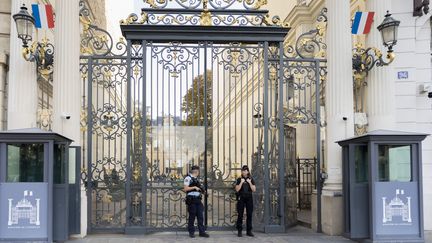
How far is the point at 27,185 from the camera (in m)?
9.58

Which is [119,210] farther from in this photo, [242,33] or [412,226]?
[412,226]

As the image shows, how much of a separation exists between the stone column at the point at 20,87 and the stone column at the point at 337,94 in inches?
264

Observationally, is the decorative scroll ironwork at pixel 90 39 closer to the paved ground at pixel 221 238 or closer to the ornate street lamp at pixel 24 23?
the ornate street lamp at pixel 24 23

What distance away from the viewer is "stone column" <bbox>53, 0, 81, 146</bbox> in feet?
36.5

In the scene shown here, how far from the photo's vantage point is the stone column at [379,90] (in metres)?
11.6

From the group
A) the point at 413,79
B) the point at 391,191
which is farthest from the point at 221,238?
the point at 413,79

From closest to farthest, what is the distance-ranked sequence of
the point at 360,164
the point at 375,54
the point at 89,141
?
the point at 360,164, the point at 89,141, the point at 375,54

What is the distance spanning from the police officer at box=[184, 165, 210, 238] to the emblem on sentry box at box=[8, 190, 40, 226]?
3.06 metres

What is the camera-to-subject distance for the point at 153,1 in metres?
11.8

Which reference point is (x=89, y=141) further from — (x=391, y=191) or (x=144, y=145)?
(x=391, y=191)

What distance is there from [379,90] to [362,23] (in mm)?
1613

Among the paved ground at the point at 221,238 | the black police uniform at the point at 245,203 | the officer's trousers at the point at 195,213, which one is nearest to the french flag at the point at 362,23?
the black police uniform at the point at 245,203

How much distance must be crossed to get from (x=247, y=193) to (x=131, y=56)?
412 cm

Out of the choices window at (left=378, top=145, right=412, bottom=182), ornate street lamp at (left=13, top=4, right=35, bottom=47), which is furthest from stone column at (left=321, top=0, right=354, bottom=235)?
ornate street lamp at (left=13, top=4, right=35, bottom=47)
